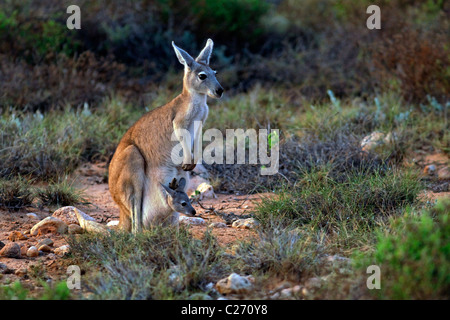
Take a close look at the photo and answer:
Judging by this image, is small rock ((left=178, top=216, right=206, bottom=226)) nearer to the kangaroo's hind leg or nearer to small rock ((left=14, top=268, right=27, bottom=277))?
the kangaroo's hind leg

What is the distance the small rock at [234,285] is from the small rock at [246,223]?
4.62 feet

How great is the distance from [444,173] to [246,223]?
298 cm

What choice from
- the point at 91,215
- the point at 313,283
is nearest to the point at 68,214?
the point at 91,215

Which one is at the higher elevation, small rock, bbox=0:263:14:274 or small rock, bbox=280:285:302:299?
small rock, bbox=280:285:302:299

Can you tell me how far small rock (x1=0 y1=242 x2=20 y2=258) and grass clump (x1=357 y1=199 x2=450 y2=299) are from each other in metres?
3.02

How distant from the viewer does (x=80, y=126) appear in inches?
312

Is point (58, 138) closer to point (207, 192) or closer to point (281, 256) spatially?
point (207, 192)

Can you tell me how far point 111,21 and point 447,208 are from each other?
8483 millimetres

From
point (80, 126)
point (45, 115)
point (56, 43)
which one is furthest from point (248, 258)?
point (56, 43)

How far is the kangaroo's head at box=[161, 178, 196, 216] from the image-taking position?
501cm

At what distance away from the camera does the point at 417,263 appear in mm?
3379

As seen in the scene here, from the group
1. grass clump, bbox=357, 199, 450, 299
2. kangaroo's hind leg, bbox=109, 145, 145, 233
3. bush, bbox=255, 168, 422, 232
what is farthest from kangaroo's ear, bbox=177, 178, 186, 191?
grass clump, bbox=357, 199, 450, 299

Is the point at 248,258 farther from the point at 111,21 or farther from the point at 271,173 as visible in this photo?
the point at 111,21
